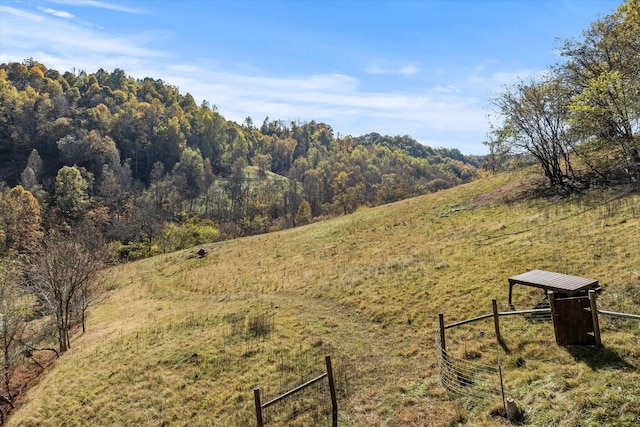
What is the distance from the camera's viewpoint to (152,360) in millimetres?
17766

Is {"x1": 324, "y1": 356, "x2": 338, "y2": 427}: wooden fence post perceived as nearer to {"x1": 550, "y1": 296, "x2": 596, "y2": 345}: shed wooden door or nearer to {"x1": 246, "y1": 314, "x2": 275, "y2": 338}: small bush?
{"x1": 550, "y1": 296, "x2": 596, "y2": 345}: shed wooden door

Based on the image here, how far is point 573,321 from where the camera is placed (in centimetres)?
1084

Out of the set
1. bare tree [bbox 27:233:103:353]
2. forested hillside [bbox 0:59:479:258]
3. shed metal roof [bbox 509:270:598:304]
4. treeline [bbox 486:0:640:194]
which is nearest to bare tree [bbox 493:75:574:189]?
treeline [bbox 486:0:640:194]

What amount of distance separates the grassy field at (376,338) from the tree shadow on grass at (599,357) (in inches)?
1.7

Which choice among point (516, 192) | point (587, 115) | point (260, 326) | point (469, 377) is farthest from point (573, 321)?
point (516, 192)

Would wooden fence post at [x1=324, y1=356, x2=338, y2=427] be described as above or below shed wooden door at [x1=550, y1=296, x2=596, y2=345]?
below

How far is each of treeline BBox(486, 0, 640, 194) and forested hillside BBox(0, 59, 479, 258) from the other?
52.1 metres

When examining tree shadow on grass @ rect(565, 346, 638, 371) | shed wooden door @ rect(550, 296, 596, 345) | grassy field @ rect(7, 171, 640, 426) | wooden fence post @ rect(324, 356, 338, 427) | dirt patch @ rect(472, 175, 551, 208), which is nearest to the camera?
tree shadow on grass @ rect(565, 346, 638, 371)

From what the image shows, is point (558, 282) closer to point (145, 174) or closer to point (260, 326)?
point (260, 326)

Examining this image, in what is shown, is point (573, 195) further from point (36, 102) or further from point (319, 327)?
point (36, 102)

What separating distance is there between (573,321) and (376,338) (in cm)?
749

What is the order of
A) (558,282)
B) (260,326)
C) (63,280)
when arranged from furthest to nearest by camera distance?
(63,280) → (260,326) → (558,282)

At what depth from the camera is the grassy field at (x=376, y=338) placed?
9797 mm

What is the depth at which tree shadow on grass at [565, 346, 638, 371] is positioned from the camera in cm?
928
